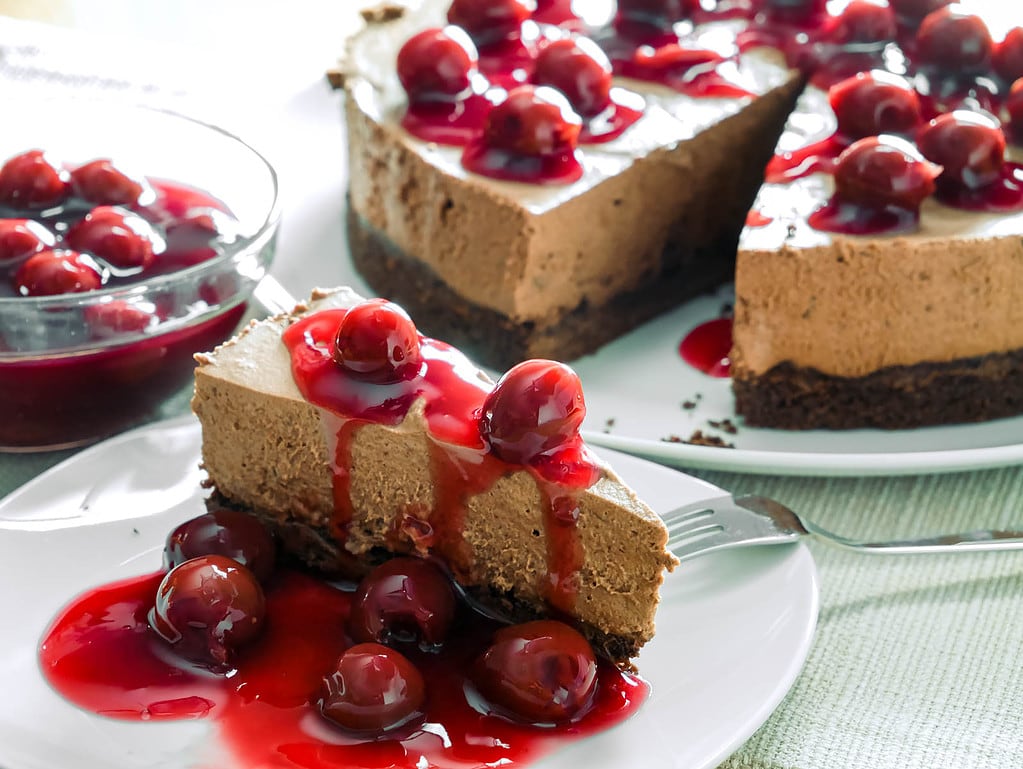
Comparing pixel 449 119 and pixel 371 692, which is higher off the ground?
pixel 449 119

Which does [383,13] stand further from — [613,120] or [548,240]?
[548,240]

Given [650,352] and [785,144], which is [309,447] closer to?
[650,352]

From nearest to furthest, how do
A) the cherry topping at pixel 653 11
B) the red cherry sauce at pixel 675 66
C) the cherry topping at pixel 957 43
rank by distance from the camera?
the cherry topping at pixel 957 43
the red cherry sauce at pixel 675 66
the cherry topping at pixel 653 11

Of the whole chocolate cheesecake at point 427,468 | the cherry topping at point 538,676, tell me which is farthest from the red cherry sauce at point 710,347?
the cherry topping at point 538,676

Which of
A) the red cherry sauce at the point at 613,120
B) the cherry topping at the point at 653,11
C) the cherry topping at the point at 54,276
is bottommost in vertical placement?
the cherry topping at the point at 54,276

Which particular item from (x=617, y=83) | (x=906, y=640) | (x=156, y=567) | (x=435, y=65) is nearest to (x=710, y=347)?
(x=617, y=83)

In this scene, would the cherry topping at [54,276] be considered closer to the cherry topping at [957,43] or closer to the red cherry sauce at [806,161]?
the red cherry sauce at [806,161]

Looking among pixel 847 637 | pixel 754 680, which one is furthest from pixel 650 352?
pixel 754 680
